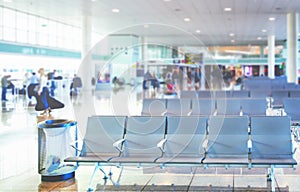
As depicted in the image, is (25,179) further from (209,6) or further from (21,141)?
(209,6)

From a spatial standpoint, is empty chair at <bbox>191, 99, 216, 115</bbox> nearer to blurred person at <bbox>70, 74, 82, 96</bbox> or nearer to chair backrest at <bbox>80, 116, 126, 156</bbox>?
chair backrest at <bbox>80, 116, 126, 156</bbox>

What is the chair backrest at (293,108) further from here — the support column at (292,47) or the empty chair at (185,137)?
the support column at (292,47)

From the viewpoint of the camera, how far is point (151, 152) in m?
4.92

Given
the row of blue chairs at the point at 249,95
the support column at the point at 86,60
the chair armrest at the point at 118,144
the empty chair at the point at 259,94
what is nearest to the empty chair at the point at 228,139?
the chair armrest at the point at 118,144

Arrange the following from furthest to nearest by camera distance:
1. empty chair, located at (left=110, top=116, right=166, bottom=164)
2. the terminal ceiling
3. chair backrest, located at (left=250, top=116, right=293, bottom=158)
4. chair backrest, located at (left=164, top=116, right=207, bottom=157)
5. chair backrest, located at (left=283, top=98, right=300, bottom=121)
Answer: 1. the terminal ceiling
2. chair backrest, located at (left=283, top=98, right=300, bottom=121)
3. empty chair, located at (left=110, top=116, right=166, bottom=164)
4. chair backrest, located at (left=164, top=116, right=207, bottom=157)
5. chair backrest, located at (left=250, top=116, right=293, bottom=158)

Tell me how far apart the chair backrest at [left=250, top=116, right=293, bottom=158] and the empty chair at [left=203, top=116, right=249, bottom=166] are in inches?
4.3

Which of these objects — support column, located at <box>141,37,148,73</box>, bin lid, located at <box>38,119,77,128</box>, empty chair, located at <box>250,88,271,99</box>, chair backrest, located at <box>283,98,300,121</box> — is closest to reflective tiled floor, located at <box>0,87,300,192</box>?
bin lid, located at <box>38,119,77,128</box>

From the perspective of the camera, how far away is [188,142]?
483cm

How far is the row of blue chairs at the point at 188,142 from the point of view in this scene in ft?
14.7

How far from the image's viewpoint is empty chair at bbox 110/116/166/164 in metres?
4.91

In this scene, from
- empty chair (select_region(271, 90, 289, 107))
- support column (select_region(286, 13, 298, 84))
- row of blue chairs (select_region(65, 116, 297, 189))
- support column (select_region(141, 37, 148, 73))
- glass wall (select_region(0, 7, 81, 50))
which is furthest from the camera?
support column (select_region(141, 37, 148, 73))

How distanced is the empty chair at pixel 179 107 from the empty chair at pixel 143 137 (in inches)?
123

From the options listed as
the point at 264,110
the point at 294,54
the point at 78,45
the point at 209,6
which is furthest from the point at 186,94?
the point at 78,45

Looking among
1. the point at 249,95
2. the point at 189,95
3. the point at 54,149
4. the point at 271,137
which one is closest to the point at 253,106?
the point at 189,95
